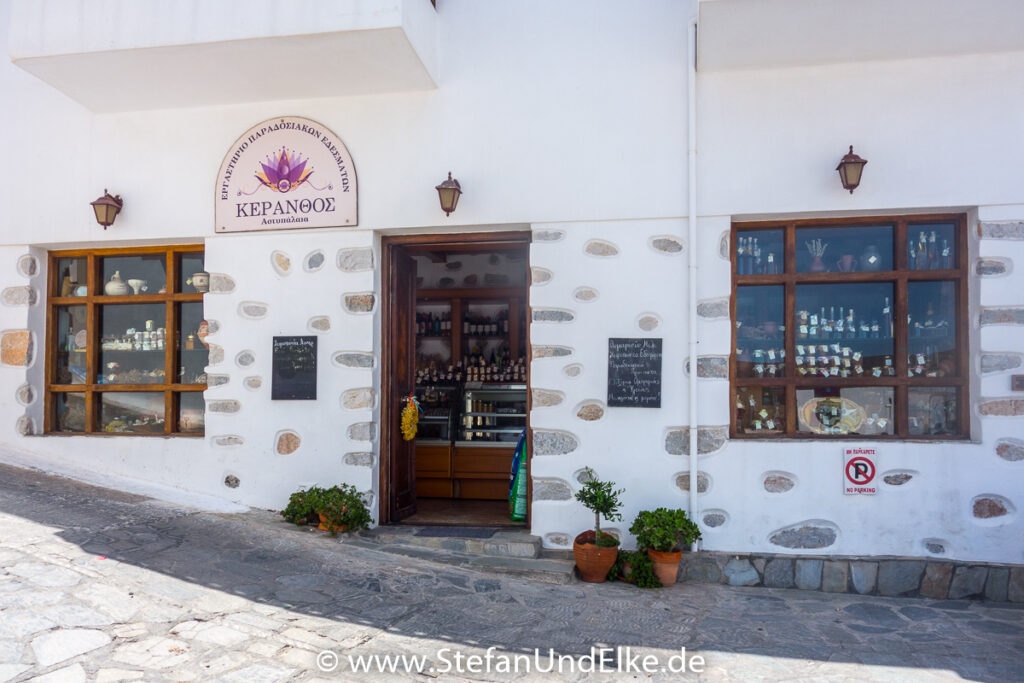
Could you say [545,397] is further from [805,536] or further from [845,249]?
[845,249]

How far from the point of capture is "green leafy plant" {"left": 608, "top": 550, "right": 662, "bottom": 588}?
449cm

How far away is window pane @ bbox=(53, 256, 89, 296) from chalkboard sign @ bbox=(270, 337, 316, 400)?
6.71 feet

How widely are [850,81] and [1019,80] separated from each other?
41.6 inches

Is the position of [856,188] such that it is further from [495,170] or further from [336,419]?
[336,419]

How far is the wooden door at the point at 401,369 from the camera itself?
5355mm

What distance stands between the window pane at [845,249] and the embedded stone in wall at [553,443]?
2.03 meters

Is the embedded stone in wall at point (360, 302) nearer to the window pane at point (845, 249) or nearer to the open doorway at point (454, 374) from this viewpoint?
the open doorway at point (454, 374)

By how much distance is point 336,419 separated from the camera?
511 cm

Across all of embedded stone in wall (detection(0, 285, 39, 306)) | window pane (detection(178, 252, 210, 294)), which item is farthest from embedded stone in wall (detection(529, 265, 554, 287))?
embedded stone in wall (detection(0, 285, 39, 306))

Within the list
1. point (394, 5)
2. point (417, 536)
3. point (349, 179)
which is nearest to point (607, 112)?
point (394, 5)

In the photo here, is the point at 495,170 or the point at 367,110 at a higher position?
the point at 367,110

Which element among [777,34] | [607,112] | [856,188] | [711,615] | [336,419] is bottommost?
[711,615]

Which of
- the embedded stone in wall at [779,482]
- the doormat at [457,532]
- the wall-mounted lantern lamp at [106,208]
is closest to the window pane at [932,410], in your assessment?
the embedded stone in wall at [779,482]

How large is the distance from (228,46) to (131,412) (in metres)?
3.06
